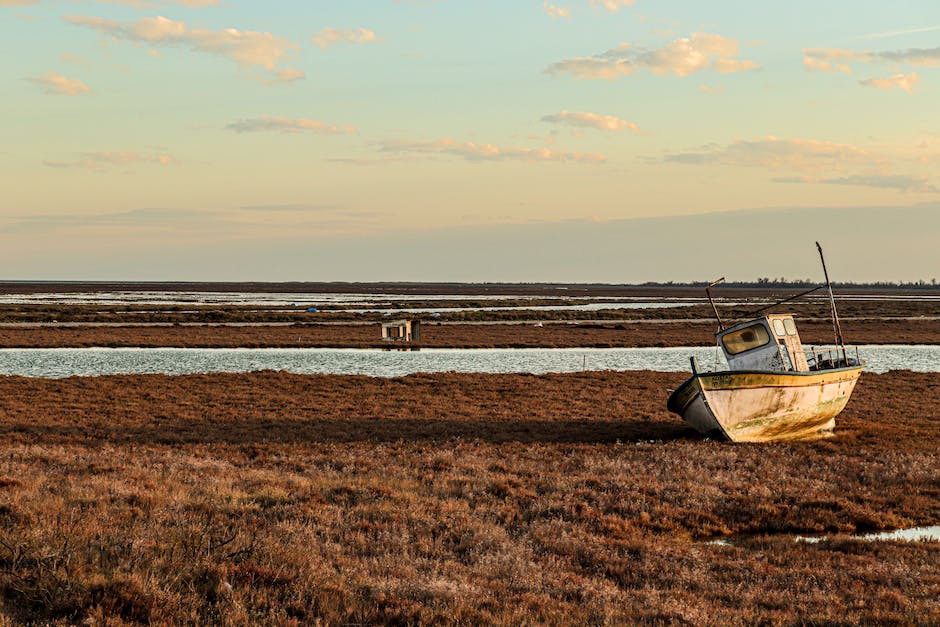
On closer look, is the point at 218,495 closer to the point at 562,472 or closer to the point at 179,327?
the point at 562,472

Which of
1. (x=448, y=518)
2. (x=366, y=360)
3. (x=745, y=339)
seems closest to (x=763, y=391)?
(x=745, y=339)

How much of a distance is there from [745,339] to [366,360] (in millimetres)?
30501

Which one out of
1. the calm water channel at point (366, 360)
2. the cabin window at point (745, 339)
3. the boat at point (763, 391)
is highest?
the cabin window at point (745, 339)

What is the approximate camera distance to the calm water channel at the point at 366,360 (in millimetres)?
45438

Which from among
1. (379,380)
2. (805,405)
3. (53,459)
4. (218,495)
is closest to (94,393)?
(379,380)

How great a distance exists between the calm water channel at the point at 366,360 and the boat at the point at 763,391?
21013 mm

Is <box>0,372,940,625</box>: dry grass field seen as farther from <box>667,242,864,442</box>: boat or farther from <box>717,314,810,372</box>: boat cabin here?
<box>717,314,810,372</box>: boat cabin

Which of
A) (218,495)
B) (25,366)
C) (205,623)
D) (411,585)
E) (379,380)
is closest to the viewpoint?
(205,623)

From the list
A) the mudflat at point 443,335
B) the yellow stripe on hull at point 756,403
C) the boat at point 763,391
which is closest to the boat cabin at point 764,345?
the boat at point 763,391

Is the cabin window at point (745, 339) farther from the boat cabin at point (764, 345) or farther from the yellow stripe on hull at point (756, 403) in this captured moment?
the yellow stripe on hull at point (756, 403)

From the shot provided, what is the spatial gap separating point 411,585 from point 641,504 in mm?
7059

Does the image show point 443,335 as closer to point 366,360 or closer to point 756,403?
point 366,360

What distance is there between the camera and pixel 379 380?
38.5 meters

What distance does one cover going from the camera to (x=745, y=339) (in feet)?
82.7
